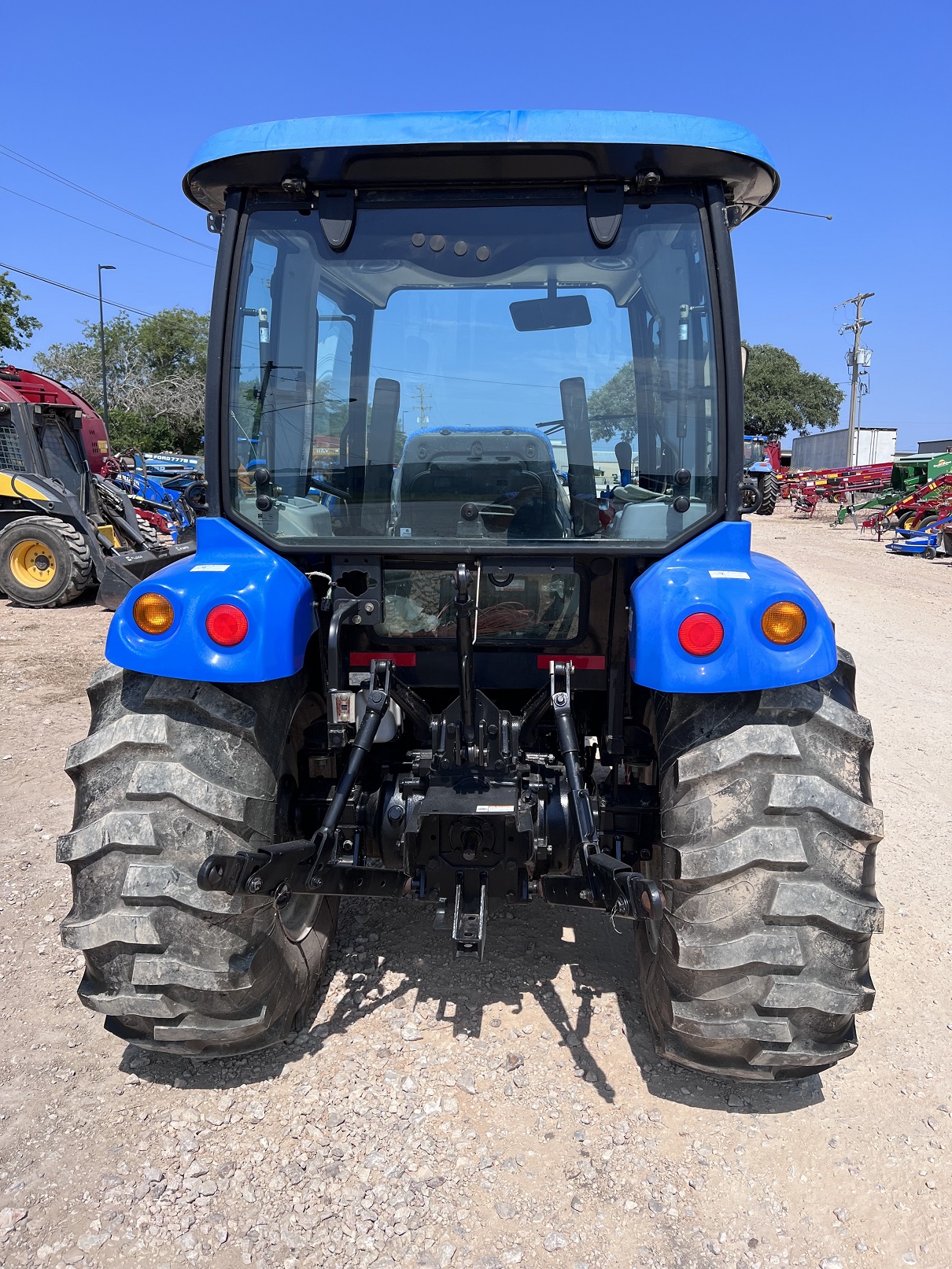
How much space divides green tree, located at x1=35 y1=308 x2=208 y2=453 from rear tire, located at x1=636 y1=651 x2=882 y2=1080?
34.7 meters

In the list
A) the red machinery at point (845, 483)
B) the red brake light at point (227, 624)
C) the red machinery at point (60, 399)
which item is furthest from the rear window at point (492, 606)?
the red machinery at point (845, 483)

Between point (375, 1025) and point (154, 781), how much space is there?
3.80 feet

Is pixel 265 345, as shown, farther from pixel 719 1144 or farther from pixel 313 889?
pixel 719 1144

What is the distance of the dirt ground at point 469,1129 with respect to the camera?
2.08 metres

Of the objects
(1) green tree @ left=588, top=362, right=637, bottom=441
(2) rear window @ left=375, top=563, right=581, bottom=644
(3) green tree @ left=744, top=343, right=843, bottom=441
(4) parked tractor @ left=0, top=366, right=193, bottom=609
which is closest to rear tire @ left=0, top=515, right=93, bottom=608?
(4) parked tractor @ left=0, top=366, right=193, bottom=609

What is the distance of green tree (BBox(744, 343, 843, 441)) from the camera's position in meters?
49.6

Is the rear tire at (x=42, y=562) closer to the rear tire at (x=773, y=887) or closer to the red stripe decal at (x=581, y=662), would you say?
the red stripe decal at (x=581, y=662)

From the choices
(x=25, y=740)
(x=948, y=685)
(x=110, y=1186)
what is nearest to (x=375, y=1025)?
(x=110, y=1186)

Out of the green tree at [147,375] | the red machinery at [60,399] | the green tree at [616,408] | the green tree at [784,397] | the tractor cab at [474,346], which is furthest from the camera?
the green tree at [784,397]

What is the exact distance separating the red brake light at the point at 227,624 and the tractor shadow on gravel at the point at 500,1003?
1.32 metres

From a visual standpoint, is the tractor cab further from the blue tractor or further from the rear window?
the rear window

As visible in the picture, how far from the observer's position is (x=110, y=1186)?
2.21 m

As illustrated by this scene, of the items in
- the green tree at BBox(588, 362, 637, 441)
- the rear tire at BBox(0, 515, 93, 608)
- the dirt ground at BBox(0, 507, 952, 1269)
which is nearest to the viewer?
the dirt ground at BBox(0, 507, 952, 1269)

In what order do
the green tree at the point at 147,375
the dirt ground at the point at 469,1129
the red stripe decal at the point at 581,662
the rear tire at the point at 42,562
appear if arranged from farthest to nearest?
the green tree at the point at 147,375
the rear tire at the point at 42,562
the red stripe decal at the point at 581,662
the dirt ground at the point at 469,1129
